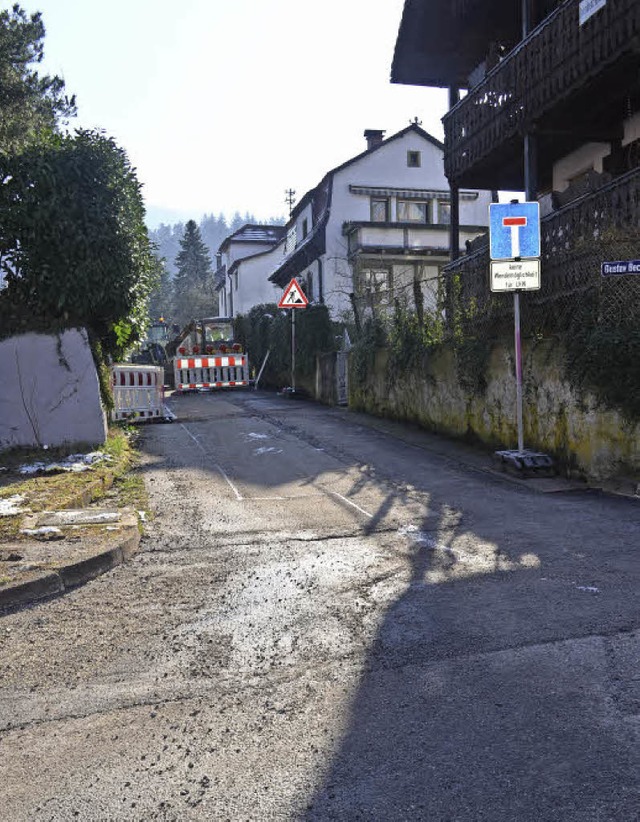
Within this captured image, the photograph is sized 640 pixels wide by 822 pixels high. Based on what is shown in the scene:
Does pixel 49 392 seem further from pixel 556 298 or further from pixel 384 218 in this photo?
pixel 384 218

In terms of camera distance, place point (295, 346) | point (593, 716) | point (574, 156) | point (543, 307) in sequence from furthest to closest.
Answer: point (295, 346)
point (574, 156)
point (543, 307)
point (593, 716)

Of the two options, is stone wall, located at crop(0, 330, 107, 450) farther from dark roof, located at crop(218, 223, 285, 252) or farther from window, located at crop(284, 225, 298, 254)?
dark roof, located at crop(218, 223, 285, 252)

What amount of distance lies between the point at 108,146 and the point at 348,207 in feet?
75.1

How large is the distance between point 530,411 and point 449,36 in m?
10.6

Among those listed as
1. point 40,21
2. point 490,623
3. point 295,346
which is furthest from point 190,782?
point 40,21

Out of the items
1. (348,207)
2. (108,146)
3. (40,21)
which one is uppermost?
(40,21)

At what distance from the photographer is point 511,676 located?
304 centimetres

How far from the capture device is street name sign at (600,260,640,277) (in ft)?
22.2

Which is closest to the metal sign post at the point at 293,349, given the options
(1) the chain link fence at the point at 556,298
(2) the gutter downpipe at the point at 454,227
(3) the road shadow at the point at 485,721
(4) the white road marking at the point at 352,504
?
(2) the gutter downpipe at the point at 454,227

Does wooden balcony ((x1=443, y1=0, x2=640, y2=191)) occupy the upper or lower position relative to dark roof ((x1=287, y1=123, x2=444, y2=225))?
lower

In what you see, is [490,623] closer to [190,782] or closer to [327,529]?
[190,782]

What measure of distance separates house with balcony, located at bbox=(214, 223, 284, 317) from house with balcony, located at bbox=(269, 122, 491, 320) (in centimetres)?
1791

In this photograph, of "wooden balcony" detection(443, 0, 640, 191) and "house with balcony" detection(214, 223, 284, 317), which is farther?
"house with balcony" detection(214, 223, 284, 317)

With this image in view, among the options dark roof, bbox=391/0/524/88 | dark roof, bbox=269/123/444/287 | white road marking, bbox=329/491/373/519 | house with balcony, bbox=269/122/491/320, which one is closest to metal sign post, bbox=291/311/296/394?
dark roof, bbox=391/0/524/88
